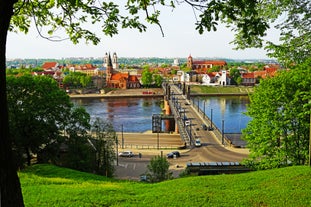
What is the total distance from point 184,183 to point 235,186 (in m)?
0.88

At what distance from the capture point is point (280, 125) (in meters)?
9.80

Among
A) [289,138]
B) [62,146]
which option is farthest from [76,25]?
[62,146]

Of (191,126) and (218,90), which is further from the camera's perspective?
(218,90)

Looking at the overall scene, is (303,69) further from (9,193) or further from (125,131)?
(125,131)

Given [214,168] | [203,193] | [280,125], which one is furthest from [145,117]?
[203,193]

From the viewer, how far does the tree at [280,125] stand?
9484 mm

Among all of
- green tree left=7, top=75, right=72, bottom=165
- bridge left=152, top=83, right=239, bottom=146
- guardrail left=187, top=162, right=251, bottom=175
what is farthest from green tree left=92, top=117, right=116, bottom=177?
bridge left=152, top=83, right=239, bottom=146

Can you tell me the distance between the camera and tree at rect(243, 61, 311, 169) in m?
9.48

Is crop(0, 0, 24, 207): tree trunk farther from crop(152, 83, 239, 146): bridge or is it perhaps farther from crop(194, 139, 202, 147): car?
crop(152, 83, 239, 146): bridge

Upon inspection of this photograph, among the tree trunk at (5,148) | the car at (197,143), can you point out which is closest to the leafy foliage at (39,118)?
the tree trunk at (5,148)

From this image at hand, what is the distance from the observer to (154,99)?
203 ft

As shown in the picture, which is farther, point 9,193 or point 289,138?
point 289,138

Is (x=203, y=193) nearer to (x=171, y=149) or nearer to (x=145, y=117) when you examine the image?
(x=171, y=149)

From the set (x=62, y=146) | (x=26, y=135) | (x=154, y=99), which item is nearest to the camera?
(x=26, y=135)
